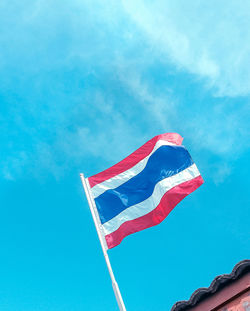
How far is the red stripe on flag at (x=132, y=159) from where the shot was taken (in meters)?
10.5

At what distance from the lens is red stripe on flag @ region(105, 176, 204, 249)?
31.1 ft

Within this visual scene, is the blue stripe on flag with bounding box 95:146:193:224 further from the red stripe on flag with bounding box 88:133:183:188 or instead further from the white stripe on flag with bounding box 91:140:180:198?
the red stripe on flag with bounding box 88:133:183:188

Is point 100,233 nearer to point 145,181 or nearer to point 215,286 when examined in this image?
point 145,181

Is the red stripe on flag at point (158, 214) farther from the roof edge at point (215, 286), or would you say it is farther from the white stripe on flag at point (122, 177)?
the roof edge at point (215, 286)

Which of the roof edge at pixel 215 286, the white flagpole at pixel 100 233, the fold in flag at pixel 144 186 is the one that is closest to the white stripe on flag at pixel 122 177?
the fold in flag at pixel 144 186

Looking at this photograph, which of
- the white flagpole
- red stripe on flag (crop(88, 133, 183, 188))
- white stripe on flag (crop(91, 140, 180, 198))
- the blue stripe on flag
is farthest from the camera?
red stripe on flag (crop(88, 133, 183, 188))

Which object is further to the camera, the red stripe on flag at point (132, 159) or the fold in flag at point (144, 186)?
the red stripe on flag at point (132, 159)

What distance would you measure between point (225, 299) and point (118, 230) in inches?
Result: 133

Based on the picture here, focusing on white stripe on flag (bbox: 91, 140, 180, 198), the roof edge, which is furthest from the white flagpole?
the roof edge

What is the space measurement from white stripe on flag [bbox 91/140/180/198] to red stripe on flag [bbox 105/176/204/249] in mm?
1072

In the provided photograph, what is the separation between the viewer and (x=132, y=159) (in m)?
10.9

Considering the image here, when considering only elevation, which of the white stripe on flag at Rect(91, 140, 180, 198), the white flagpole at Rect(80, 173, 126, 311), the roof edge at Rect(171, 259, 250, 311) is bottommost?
the roof edge at Rect(171, 259, 250, 311)

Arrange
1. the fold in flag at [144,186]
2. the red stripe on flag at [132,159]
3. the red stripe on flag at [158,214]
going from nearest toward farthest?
1. the red stripe on flag at [158,214]
2. the fold in flag at [144,186]
3. the red stripe on flag at [132,159]

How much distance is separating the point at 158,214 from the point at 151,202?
15.7 inches
